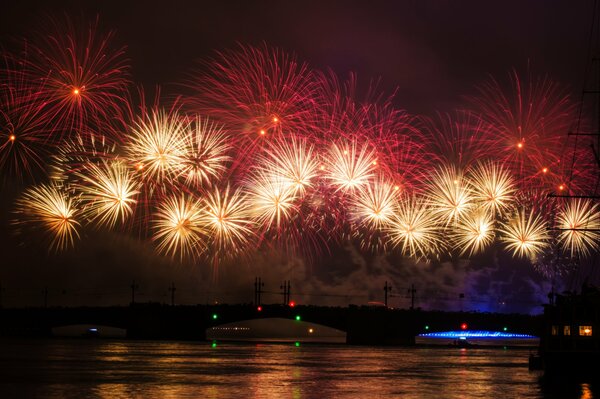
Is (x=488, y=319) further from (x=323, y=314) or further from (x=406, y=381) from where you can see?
(x=406, y=381)

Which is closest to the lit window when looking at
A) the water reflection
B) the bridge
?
the water reflection

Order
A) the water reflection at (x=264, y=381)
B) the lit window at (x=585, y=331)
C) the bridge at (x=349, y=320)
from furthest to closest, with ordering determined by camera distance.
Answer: the bridge at (x=349, y=320), the lit window at (x=585, y=331), the water reflection at (x=264, y=381)

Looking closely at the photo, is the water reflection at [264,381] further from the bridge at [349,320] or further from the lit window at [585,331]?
the bridge at [349,320]

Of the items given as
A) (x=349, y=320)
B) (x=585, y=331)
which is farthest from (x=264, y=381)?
(x=349, y=320)

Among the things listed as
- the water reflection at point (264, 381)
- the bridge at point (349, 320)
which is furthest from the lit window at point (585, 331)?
the bridge at point (349, 320)

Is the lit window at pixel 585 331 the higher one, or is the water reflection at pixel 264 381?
the lit window at pixel 585 331

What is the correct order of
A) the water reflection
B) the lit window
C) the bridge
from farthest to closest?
the bridge, the lit window, the water reflection

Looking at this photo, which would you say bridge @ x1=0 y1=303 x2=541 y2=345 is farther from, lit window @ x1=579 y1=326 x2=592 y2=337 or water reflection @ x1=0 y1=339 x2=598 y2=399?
lit window @ x1=579 y1=326 x2=592 y2=337

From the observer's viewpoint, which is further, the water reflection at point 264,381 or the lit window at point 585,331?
the lit window at point 585,331

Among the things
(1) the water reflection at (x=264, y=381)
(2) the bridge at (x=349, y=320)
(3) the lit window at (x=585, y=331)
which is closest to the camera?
(1) the water reflection at (x=264, y=381)

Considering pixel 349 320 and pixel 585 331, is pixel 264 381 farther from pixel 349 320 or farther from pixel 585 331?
pixel 349 320
